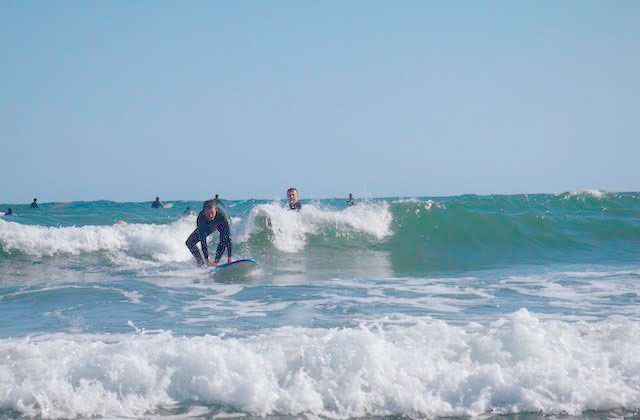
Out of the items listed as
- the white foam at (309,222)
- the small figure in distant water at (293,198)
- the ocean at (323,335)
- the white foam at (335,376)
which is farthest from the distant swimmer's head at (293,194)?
the white foam at (335,376)

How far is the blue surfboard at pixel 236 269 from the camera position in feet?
41.9

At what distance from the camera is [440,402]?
16.7 feet

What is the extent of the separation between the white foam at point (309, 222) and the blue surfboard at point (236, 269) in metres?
4.94

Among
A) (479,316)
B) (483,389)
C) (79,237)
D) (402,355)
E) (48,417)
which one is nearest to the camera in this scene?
(48,417)

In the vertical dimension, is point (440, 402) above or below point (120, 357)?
below

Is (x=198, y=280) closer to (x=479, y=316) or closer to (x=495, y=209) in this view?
(x=479, y=316)

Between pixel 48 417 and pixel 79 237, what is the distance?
14686 mm

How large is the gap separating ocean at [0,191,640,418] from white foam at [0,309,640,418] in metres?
0.01

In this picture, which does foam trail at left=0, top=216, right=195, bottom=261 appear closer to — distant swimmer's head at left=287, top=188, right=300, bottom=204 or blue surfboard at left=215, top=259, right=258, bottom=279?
distant swimmer's head at left=287, top=188, right=300, bottom=204

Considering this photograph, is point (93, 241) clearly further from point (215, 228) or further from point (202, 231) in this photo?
point (215, 228)

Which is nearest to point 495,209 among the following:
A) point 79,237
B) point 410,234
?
point 410,234

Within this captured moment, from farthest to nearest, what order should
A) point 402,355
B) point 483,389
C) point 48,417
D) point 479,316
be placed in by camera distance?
point 479,316, point 402,355, point 483,389, point 48,417

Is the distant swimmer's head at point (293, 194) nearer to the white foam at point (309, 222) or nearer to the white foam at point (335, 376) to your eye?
the white foam at point (309, 222)

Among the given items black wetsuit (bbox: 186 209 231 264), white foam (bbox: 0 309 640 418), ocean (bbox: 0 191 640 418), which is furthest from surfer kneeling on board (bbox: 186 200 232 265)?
Answer: white foam (bbox: 0 309 640 418)
